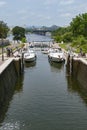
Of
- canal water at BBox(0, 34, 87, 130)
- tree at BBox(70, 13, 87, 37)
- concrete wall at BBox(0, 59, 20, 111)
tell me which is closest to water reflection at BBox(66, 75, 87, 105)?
canal water at BBox(0, 34, 87, 130)

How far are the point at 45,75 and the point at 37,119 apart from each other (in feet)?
99.0

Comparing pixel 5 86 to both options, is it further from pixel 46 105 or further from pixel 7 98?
pixel 46 105

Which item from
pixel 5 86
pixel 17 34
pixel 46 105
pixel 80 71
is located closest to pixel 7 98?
pixel 5 86

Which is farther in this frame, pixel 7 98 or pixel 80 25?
pixel 80 25

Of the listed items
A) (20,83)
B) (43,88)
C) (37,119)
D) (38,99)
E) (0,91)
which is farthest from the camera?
(20,83)

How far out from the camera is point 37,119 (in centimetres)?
3462

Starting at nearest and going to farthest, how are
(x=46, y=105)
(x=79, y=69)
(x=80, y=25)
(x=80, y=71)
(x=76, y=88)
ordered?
(x=46, y=105) < (x=76, y=88) < (x=80, y=71) < (x=79, y=69) < (x=80, y=25)

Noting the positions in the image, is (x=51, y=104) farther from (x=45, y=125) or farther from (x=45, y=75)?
(x=45, y=75)

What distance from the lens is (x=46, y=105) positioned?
4003 cm

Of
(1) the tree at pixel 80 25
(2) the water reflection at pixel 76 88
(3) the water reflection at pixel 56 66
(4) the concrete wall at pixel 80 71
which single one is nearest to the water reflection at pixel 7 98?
(2) the water reflection at pixel 76 88

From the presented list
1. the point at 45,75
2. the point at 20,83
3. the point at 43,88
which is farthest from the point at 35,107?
the point at 45,75

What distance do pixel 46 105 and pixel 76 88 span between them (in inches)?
506

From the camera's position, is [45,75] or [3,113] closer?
[3,113]

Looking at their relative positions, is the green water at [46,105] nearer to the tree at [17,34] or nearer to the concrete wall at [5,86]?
the concrete wall at [5,86]
